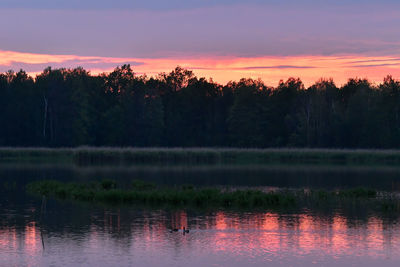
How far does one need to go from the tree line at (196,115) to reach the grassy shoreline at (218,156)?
24.8 m

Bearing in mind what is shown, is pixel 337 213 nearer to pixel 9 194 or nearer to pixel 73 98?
pixel 9 194

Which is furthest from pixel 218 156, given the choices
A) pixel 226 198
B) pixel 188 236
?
pixel 188 236

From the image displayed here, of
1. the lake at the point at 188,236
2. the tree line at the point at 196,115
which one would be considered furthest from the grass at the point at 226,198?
the tree line at the point at 196,115

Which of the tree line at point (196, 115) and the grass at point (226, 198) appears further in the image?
the tree line at point (196, 115)

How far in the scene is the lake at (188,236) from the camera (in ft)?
68.1

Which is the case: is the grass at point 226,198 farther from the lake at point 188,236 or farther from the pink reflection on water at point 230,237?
the pink reflection on water at point 230,237

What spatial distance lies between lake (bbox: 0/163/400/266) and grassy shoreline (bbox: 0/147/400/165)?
1474 inches

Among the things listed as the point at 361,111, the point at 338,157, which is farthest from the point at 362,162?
the point at 361,111

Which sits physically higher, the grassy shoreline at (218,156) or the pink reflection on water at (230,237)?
the grassy shoreline at (218,156)

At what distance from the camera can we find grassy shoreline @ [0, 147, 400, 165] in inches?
2943

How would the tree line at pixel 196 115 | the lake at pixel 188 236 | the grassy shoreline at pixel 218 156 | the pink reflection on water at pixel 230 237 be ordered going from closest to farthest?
the lake at pixel 188 236, the pink reflection on water at pixel 230 237, the grassy shoreline at pixel 218 156, the tree line at pixel 196 115

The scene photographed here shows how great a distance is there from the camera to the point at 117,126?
379 ft

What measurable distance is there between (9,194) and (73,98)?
76.4m

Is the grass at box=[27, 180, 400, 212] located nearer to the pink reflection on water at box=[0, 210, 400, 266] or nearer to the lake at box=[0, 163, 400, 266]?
the lake at box=[0, 163, 400, 266]
